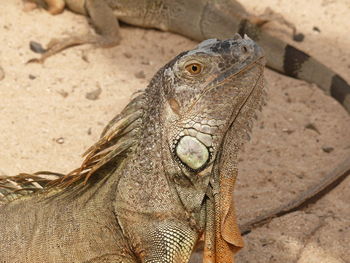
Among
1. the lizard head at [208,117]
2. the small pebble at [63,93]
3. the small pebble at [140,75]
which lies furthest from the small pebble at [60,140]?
the lizard head at [208,117]

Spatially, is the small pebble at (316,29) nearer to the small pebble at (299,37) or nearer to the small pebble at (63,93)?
the small pebble at (299,37)

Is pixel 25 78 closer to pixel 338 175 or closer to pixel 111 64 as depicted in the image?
pixel 111 64

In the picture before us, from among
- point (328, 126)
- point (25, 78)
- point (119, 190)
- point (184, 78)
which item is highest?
point (184, 78)

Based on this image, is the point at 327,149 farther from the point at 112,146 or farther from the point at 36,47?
the point at 36,47

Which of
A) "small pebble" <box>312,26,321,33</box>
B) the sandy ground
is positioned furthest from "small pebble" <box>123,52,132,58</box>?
"small pebble" <box>312,26,321,33</box>

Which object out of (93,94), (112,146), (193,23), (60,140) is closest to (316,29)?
(193,23)

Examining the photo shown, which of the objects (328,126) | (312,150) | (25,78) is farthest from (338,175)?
(25,78)
